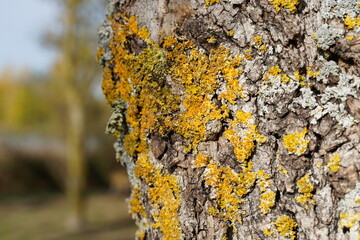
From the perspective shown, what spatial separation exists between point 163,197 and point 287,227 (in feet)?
1.37

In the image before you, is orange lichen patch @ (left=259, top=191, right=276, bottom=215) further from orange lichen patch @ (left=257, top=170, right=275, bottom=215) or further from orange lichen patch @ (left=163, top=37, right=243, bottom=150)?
orange lichen patch @ (left=163, top=37, right=243, bottom=150)

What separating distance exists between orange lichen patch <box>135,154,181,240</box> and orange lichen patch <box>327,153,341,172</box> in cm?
49

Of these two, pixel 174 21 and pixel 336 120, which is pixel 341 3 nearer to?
pixel 336 120

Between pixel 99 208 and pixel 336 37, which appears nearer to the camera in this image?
pixel 336 37

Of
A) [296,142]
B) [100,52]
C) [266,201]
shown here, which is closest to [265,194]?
[266,201]

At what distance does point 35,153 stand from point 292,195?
14969mm

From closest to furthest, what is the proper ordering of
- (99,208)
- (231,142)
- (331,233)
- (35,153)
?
1. (331,233)
2. (231,142)
3. (99,208)
4. (35,153)

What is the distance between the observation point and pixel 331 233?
1.20 meters

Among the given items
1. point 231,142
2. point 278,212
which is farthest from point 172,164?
point 278,212

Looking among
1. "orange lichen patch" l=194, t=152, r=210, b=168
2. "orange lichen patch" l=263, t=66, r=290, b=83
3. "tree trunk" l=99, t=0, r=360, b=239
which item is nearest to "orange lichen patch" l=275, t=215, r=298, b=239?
"tree trunk" l=99, t=0, r=360, b=239

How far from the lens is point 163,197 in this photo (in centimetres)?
138

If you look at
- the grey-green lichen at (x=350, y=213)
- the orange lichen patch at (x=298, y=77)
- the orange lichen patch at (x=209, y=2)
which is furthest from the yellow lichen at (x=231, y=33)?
the grey-green lichen at (x=350, y=213)

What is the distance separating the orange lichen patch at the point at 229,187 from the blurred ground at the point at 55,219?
710 cm

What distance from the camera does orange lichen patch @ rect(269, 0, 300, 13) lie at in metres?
1.27
